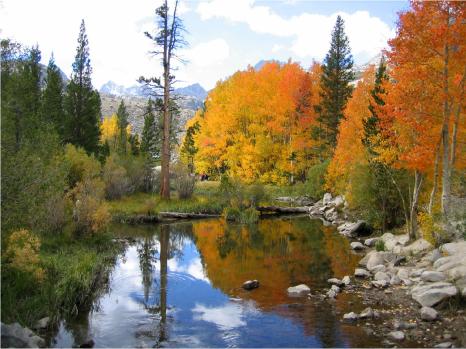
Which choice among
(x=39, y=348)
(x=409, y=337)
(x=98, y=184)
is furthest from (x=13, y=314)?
(x=98, y=184)

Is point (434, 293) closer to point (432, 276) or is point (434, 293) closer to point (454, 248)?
point (432, 276)

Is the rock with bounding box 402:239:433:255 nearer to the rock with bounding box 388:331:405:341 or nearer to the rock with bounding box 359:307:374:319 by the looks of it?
the rock with bounding box 359:307:374:319

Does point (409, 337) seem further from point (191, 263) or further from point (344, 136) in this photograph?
point (344, 136)

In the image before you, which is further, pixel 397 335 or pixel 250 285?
pixel 250 285

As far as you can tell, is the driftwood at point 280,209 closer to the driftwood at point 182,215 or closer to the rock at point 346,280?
the driftwood at point 182,215

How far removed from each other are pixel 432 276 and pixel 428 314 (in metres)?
2.29

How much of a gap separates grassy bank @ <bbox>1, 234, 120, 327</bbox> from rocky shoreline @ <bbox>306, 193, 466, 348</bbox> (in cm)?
618

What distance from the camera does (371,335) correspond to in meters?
8.55

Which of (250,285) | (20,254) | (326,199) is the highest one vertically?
(20,254)

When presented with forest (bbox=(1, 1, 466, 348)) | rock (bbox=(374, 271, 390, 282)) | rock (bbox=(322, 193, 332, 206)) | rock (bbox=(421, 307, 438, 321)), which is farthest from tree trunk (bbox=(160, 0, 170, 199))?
rock (bbox=(421, 307, 438, 321))

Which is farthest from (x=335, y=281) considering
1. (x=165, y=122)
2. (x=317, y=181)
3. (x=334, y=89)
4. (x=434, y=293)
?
(x=334, y=89)

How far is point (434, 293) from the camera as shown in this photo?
393 inches

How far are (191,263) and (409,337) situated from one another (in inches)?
344

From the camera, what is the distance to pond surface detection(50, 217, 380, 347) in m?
8.63
